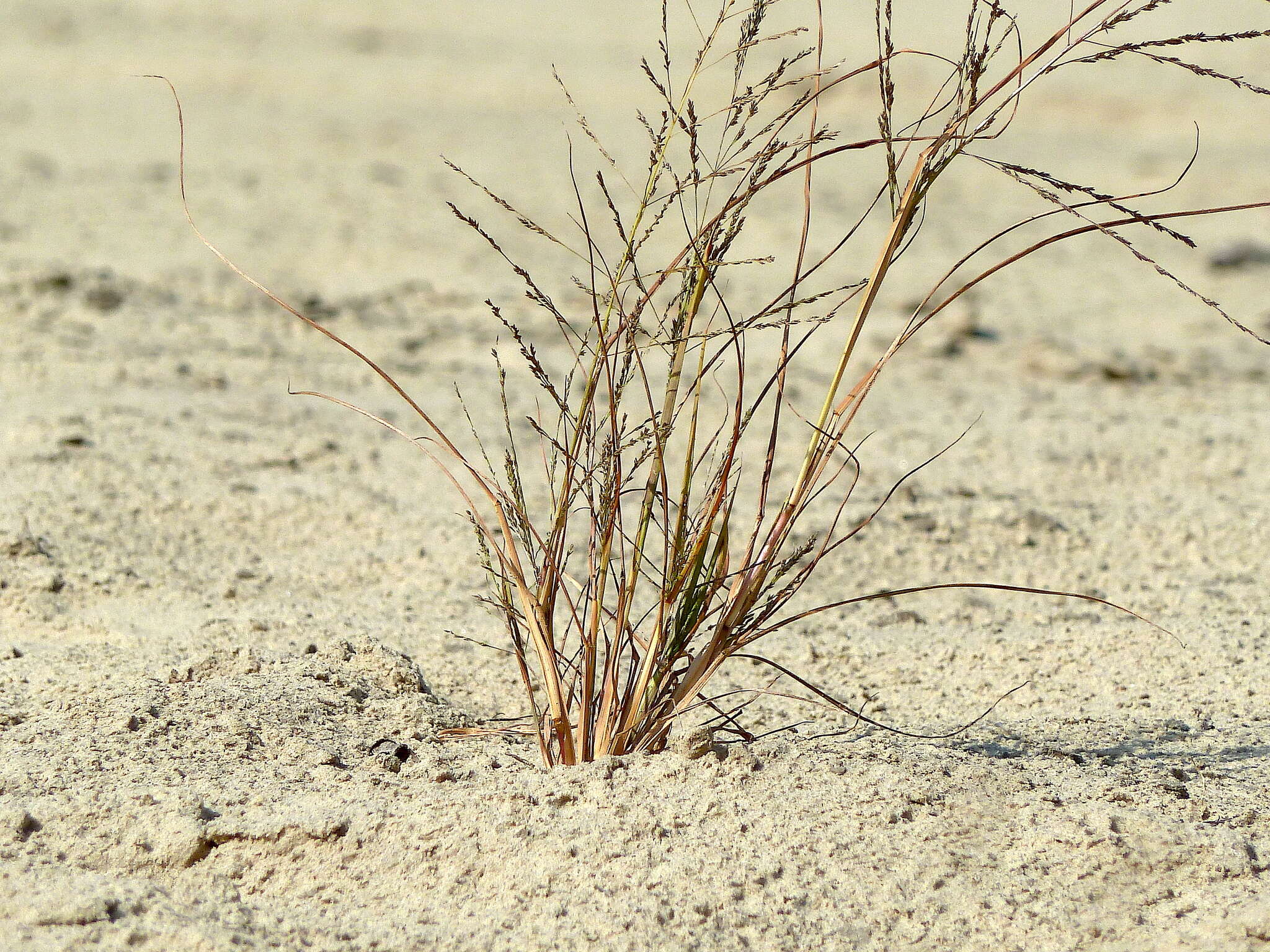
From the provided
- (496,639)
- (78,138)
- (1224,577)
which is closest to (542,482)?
(496,639)

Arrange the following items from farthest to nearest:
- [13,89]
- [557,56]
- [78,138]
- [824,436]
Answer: [557,56] < [13,89] < [78,138] < [824,436]

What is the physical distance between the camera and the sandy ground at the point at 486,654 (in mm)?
1596

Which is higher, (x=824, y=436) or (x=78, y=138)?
(x=78, y=138)

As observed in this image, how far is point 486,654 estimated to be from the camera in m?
2.46

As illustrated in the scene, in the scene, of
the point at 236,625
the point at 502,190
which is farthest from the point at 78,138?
the point at 236,625

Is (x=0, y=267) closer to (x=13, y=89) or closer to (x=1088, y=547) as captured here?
(x=1088, y=547)

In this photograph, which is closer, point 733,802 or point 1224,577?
point 733,802

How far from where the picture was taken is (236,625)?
2422 mm

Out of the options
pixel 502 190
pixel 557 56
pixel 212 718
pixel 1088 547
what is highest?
pixel 557 56

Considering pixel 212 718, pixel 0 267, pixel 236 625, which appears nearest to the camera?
pixel 212 718

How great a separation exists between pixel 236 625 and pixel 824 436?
51.7 inches

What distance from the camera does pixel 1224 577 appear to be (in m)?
2.90

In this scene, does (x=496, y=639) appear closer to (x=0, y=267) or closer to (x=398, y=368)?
(x=398, y=368)

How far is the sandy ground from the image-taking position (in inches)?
62.8
